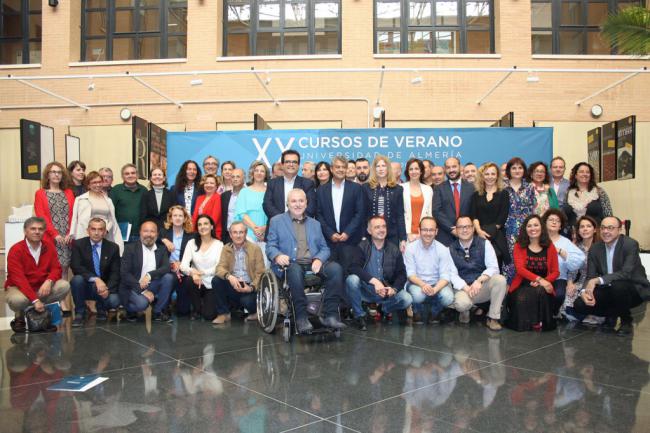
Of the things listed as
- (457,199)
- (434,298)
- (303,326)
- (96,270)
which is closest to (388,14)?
(457,199)

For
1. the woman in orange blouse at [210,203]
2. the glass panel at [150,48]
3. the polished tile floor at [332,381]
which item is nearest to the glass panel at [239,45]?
the glass panel at [150,48]

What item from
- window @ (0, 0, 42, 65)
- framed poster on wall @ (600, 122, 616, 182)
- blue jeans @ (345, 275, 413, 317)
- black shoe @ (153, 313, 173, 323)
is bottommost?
black shoe @ (153, 313, 173, 323)

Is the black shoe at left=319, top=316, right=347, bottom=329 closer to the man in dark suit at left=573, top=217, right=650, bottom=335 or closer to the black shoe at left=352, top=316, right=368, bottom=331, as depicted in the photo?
the black shoe at left=352, top=316, right=368, bottom=331

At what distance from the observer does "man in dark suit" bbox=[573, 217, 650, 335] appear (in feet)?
15.4

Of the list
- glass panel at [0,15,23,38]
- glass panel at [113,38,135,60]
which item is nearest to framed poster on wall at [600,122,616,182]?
glass panel at [113,38,135,60]

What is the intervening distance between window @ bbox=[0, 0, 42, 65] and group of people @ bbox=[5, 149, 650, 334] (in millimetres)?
7881

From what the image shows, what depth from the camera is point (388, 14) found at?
11.4 meters

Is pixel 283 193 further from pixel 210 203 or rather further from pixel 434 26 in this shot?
pixel 434 26

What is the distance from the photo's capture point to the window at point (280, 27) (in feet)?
37.3

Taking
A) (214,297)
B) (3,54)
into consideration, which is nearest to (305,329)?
(214,297)

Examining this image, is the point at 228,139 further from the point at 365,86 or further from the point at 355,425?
the point at 355,425

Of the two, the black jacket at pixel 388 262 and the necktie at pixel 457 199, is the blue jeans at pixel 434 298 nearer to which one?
the black jacket at pixel 388 262

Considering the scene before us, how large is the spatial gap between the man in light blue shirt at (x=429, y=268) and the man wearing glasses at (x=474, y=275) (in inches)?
3.6

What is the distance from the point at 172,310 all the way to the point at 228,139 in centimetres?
318
